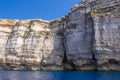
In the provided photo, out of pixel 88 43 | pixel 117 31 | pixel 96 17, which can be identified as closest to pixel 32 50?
pixel 88 43

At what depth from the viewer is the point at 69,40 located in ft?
176

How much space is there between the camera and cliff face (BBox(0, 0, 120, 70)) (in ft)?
145

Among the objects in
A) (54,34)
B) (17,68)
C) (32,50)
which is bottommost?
(17,68)

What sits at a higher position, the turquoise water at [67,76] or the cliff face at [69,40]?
the cliff face at [69,40]

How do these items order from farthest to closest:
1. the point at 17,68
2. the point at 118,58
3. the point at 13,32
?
the point at 13,32
the point at 17,68
the point at 118,58

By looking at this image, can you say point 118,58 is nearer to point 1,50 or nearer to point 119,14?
point 119,14

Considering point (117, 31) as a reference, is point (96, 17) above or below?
above

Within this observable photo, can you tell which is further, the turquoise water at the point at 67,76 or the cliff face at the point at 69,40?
the cliff face at the point at 69,40

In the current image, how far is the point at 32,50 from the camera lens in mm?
59219

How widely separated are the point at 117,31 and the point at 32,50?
79.1 ft

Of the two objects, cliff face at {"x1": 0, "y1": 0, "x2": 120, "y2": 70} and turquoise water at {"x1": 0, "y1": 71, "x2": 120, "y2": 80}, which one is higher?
cliff face at {"x1": 0, "y1": 0, "x2": 120, "y2": 70}

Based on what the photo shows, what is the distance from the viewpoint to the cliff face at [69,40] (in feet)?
145

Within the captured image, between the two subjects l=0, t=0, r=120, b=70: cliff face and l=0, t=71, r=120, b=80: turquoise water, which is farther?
l=0, t=0, r=120, b=70: cliff face

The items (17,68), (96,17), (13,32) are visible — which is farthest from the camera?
(13,32)
